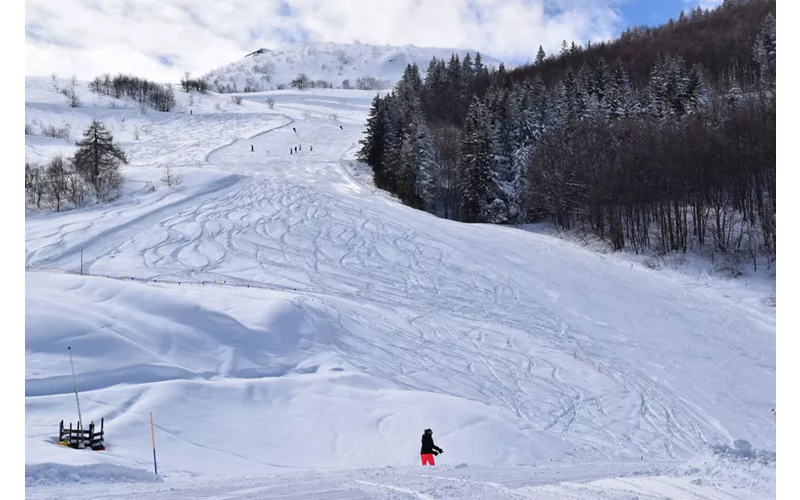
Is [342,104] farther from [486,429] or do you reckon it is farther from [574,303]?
[486,429]

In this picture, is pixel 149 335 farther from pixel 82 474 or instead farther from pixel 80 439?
pixel 82 474

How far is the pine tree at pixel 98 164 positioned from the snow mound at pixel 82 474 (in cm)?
3598

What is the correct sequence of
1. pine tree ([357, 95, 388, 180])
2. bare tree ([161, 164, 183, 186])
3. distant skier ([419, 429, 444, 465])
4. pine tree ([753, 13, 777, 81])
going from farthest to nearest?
1. pine tree ([753, 13, 777, 81])
2. pine tree ([357, 95, 388, 180])
3. bare tree ([161, 164, 183, 186])
4. distant skier ([419, 429, 444, 465])

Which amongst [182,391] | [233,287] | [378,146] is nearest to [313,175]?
[378,146]

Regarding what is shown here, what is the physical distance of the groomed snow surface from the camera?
10.3m

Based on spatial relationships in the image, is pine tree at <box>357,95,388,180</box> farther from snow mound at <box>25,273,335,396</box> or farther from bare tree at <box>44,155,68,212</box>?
snow mound at <box>25,273,335,396</box>

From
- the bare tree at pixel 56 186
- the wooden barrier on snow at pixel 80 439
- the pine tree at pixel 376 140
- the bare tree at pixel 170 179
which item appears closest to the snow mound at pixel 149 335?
the wooden barrier on snow at pixel 80 439

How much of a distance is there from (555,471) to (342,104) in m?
135

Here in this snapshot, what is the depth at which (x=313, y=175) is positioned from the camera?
5816 centimetres

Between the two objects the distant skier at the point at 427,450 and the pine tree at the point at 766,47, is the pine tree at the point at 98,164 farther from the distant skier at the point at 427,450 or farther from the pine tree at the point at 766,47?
the pine tree at the point at 766,47

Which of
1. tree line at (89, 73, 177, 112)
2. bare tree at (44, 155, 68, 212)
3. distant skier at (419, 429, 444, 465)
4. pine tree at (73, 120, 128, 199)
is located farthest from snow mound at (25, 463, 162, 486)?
tree line at (89, 73, 177, 112)

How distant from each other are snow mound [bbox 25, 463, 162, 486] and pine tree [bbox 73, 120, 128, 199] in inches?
1417

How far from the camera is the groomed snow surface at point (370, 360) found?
10328mm

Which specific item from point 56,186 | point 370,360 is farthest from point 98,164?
point 370,360
